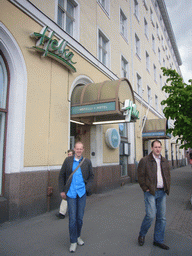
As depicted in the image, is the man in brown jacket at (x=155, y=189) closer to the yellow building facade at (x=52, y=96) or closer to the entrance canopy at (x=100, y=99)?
the yellow building facade at (x=52, y=96)

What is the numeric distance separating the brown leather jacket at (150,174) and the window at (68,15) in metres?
6.31

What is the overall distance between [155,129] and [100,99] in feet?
32.3

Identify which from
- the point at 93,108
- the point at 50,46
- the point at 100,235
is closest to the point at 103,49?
the point at 93,108

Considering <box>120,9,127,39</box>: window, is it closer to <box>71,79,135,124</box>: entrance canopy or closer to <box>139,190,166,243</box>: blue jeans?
<box>71,79,135,124</box>: entrance canopy

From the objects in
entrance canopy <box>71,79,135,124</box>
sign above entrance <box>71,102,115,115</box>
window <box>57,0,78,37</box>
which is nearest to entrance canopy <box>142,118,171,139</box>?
entrance canopy <box>71,79,135,124</box>

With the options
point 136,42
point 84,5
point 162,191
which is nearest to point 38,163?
point 162,191

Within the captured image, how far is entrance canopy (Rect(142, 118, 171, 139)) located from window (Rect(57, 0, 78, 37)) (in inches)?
387

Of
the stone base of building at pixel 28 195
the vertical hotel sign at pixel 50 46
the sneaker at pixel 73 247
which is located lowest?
the sneaker at pixel 73 247

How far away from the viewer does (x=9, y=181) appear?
5.12 m

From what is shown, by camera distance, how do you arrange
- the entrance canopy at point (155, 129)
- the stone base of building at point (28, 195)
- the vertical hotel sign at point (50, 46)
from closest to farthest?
the stone base of building at point (28, 195) < the vertical hotel sign at point (50, 46) < the entrance canopy at point (155, 129)

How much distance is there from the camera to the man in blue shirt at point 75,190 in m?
3.54

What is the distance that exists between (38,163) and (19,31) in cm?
354

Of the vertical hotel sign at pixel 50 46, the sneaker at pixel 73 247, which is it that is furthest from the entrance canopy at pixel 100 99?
the sneaker at pixel 73 247

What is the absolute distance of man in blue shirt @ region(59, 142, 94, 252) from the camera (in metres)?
3.54
